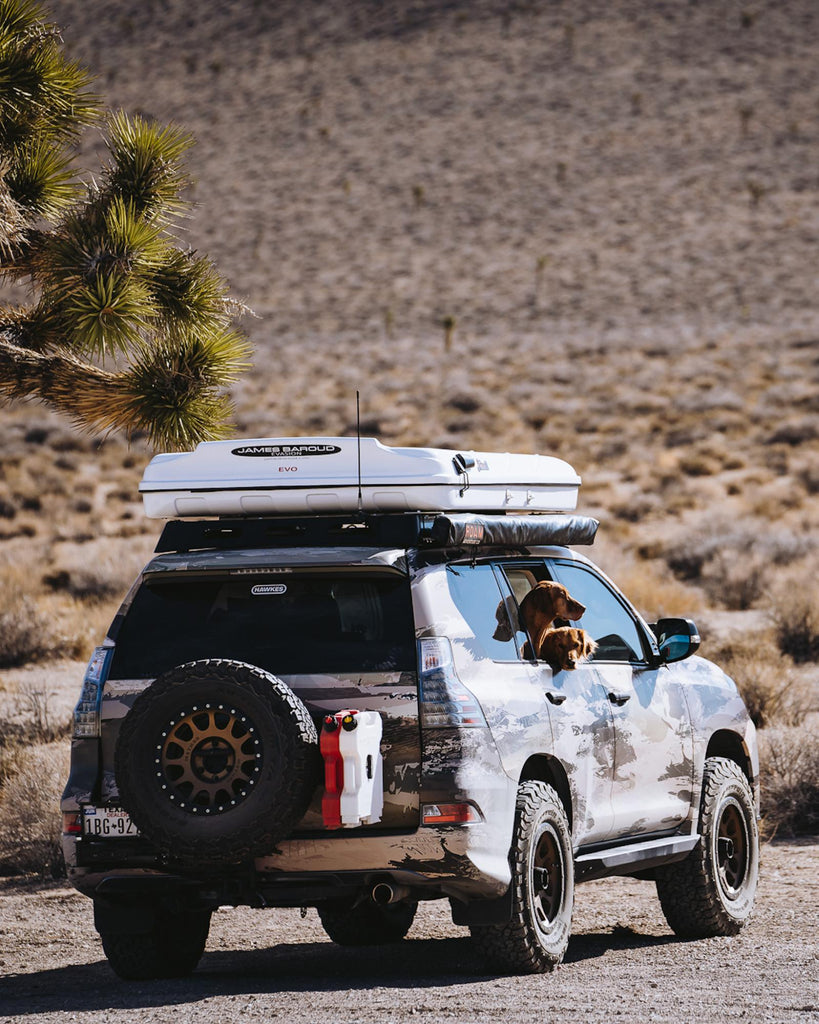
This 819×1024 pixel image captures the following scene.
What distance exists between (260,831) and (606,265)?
56007 millimetres

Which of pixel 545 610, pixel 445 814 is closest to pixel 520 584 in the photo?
pixel 545 610

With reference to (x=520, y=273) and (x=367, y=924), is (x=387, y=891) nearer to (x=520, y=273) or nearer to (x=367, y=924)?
(x=367, y=924)

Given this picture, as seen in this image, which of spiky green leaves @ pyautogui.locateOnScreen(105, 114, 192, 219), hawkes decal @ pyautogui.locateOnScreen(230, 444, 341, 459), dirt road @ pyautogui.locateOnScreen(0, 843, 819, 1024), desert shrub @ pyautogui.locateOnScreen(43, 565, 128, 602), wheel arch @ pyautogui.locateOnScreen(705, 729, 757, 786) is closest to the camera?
dirt road @ pyautogui.locateOnScreen(0, 843, 819, 1024)

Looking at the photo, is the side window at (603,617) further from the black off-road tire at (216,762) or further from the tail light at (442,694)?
the black off-road tire at (216,762)

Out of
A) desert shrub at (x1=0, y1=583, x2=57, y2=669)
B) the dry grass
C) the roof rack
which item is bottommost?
the roof rack

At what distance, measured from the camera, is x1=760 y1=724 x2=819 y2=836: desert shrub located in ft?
38.2

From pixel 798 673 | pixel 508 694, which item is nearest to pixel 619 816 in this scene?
pixel 508 694

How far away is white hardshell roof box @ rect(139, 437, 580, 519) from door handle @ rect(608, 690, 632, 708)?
1.01 meters

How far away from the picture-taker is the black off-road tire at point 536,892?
6648 mm

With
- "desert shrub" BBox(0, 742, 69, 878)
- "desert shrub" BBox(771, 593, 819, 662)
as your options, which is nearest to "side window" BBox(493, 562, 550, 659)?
"desert shrub" BBox(0, 742, 69, 878)

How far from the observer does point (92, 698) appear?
6.69 metres

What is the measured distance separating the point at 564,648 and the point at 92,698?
6.69 feet

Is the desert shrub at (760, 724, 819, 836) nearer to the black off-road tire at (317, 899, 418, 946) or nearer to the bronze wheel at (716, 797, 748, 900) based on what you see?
the bronze wheel at (716, 797, 748, 900)

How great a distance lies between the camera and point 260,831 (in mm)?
6125
